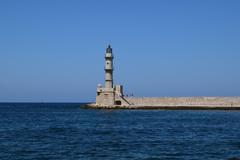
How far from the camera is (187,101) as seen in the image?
2869 inches

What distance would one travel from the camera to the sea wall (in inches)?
2781

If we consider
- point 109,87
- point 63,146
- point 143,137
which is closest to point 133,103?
point 109,87

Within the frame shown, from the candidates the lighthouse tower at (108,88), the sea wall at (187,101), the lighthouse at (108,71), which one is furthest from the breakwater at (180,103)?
the lighthouse at (108,71)

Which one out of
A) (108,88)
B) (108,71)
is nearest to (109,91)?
(108,88)

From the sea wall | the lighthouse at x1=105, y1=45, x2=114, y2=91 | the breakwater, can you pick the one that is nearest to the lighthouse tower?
the lighthouse at x1=105, y1=45, x2=114, y2=91

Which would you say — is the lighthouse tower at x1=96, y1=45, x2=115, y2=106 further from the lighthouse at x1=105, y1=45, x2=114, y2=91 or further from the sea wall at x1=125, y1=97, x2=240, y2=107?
the sea wall at x1=125, y1=97, x2=240, y2=107

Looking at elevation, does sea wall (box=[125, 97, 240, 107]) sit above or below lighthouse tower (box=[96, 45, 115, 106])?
below

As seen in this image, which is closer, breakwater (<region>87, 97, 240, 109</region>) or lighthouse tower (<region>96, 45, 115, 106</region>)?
breakwater (<region>87, 97, 240, 109</region>)

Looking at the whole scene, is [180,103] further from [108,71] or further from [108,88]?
[108,71]

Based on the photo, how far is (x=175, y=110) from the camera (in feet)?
238

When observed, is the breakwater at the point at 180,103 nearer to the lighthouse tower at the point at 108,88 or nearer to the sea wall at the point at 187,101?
the sea wall at the point at 187,101

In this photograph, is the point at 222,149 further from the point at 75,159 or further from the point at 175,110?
the point at 175,110

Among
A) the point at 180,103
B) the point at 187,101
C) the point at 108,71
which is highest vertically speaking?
the point at 108,71

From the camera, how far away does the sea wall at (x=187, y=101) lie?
7062 centimetres
